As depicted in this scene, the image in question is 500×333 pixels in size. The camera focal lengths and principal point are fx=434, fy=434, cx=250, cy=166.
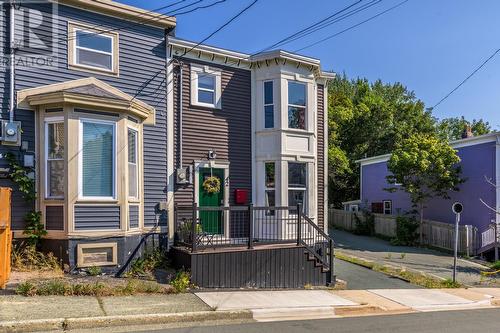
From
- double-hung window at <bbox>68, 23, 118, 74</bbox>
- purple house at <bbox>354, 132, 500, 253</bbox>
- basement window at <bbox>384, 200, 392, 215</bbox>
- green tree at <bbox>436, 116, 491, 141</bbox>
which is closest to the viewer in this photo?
double-hung window at <bbox>68, 23, 118, 74</bbox>

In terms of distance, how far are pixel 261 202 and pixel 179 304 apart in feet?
20.0

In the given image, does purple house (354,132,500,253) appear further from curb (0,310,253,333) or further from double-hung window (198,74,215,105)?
curb (0,310,253,333)

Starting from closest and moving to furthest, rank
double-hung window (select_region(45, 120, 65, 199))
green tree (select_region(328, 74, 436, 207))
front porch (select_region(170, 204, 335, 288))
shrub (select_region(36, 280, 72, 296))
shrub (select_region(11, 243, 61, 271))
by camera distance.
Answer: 1. shrub (select_region(36, 280, 72, 296))
2. shrub (select_region(11, 243, 61, 271))
3. double-hung window (select_region(45, 120, 65, 199))
4. front porch (select_region(170, 204, 335, 288))
5. green tree (select_region(328, 74, 436, 207))

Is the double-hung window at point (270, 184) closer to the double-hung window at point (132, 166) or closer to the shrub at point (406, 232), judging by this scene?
the double-hung window at point (132, 166)

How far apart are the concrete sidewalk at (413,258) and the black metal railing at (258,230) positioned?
4310 mm

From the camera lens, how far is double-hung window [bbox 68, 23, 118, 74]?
10812 mm

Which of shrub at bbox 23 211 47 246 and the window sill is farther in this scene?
the window sill

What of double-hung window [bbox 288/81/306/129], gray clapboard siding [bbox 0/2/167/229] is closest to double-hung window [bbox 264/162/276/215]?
double-hung window [bbox 288/81/306/129]

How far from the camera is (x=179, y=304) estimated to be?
26.3 feet

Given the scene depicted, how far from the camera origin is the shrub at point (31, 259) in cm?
945

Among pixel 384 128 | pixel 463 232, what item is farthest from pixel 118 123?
pixel 384 128

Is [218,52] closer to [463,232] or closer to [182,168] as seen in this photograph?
[182,168]

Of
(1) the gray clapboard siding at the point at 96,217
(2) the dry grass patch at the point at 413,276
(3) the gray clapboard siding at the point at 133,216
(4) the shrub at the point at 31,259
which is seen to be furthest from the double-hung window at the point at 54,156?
(2) the dry grass patch at the point at 413,276
